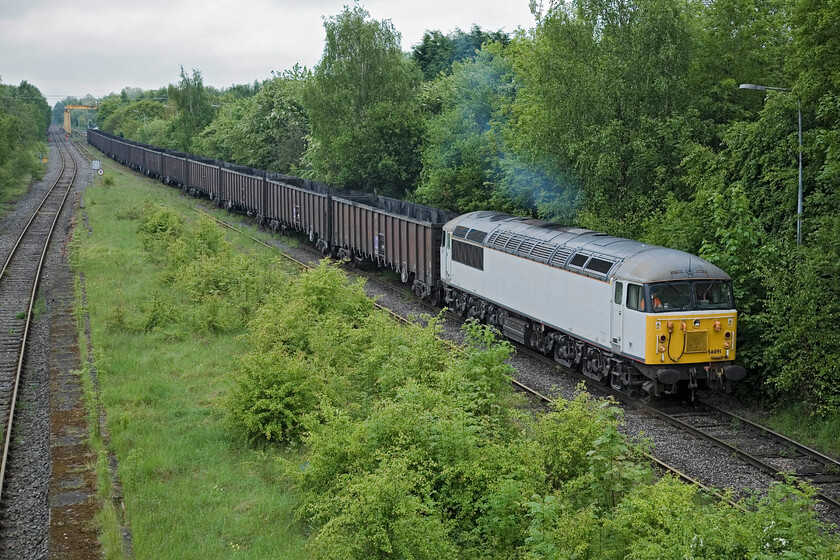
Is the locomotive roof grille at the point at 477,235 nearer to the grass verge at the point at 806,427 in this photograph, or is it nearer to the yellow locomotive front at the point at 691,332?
the yellow locomotive front at the point at 691,332

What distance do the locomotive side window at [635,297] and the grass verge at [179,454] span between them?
7894 mm

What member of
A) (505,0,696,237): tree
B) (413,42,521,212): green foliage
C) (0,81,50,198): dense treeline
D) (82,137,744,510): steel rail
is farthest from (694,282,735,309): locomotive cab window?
(0,81,50,198): dense treeline

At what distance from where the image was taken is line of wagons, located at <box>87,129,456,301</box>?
2806cm

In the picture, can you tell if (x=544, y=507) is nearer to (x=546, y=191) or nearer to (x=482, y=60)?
(x=546, y=191)

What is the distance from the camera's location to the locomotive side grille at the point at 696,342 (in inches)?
654

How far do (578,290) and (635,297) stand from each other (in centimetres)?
212

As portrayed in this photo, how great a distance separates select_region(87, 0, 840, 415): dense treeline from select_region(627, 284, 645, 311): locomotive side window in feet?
8.67

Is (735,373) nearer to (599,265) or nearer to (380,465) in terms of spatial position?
(599,265)

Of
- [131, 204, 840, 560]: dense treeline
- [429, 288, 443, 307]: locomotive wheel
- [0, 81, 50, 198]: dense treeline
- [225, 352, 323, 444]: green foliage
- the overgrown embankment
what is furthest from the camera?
[0, 81, 50, 198]: dense treeline

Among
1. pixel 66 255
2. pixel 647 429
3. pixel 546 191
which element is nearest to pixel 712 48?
pixel 546 191

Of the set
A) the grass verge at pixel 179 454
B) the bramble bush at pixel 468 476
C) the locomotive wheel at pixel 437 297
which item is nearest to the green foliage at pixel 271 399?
the bramble bush at pixel 468 476

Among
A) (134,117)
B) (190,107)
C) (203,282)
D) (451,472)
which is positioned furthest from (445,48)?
(134,117)

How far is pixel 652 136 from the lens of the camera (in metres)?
25.3

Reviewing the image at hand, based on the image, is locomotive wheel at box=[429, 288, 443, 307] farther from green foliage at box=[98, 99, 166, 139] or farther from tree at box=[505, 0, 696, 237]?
green foliage at box=[98, 99, 166, 139]
